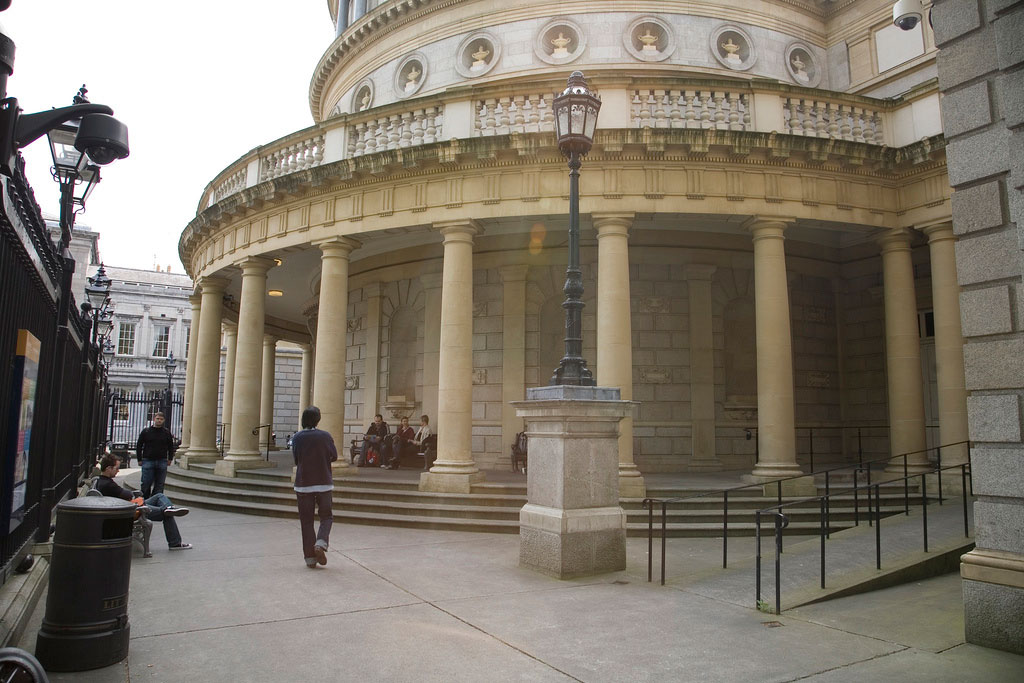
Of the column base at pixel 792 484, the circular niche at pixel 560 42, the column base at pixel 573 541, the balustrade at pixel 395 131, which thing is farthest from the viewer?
the circular niche at pixel 560 42

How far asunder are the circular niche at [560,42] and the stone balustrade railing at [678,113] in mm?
5722

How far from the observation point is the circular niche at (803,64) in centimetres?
2016

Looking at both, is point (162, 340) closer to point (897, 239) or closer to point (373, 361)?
A: point (373, 361)

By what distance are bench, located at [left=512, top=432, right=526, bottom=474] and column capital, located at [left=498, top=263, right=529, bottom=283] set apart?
3.71m

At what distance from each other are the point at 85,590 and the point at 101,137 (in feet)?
10.6

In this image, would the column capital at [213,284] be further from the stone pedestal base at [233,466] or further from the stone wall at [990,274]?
the stone wall at [990,274]

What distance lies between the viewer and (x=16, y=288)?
5.61 metres

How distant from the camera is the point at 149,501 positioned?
30.9 feet

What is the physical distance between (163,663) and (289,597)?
1962mm

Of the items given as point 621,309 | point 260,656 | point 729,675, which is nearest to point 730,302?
point 621,309

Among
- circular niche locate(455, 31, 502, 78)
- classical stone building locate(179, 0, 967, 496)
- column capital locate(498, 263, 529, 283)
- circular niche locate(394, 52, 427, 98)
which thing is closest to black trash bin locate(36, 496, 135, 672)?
classical stone building locate(179, 0, 967, 496)

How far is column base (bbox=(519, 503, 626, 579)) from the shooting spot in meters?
7.99

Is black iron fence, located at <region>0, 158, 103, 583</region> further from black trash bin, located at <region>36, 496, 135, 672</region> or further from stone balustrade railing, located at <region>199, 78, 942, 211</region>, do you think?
stone balustrade railing, located at <region>199, 78, 942, 211</region>

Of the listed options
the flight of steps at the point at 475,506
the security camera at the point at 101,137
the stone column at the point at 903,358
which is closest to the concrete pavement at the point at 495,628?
the flight of steps at the point at 475,506
